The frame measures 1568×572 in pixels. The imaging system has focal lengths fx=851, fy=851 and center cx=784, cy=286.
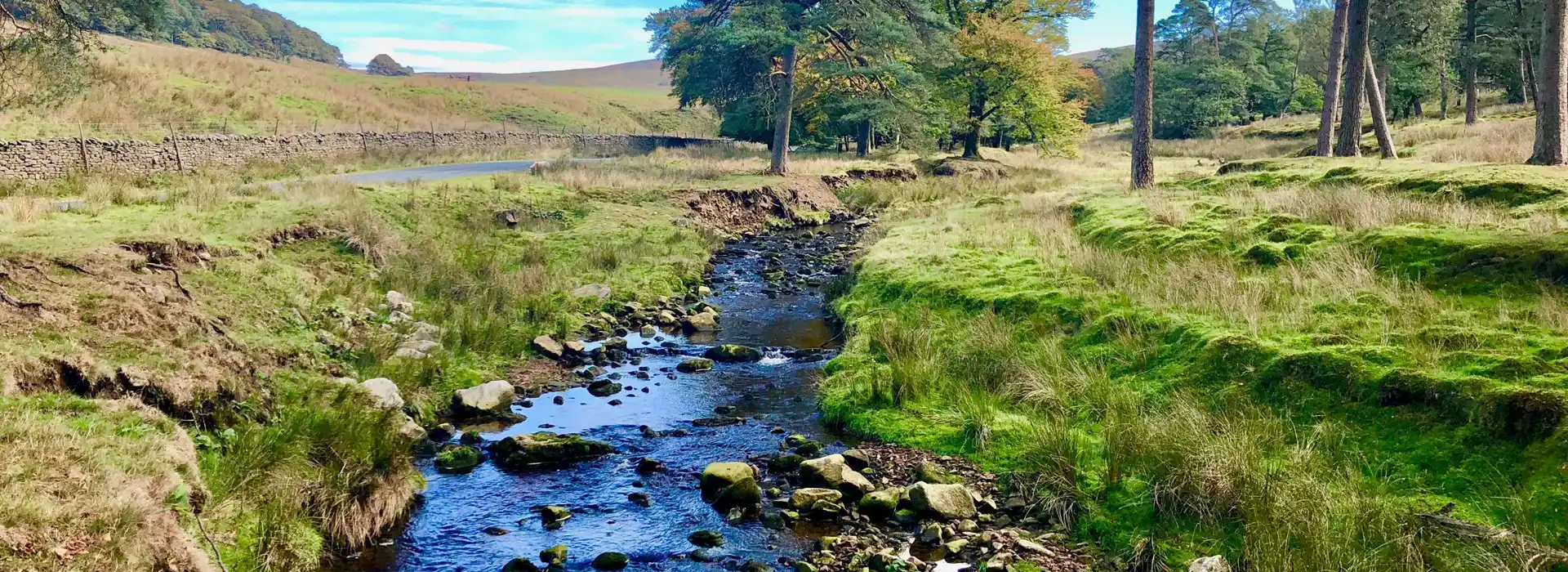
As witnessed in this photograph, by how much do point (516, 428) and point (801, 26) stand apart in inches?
854

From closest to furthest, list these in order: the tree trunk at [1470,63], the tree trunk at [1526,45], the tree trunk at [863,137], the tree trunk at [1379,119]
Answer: the tree trunk at [1379,119] → the tree trunk at [1470,63] → the tree trunk at [1526,45] → the tree trunk at [863,137]

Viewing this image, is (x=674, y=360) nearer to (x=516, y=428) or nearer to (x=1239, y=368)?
(x=516, y=428)

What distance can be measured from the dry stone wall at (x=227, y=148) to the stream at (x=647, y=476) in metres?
17.4

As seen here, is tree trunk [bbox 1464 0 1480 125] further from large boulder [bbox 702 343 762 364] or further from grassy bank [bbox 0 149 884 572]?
large boulder [bbox 702 343 762 364]

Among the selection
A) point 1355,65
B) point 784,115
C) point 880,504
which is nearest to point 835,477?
point 880,504

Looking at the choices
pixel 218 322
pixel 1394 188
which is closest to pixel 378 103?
pixel 218 322

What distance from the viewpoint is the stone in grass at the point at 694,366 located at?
11.5 m

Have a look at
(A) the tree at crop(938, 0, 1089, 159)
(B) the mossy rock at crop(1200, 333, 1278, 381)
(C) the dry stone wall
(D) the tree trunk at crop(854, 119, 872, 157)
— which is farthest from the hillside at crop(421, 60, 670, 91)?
(B) the mossy rock at crop(1200, 333, 1278, 381)

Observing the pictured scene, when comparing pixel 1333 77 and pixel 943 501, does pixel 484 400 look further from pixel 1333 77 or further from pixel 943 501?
pixel 1333 77

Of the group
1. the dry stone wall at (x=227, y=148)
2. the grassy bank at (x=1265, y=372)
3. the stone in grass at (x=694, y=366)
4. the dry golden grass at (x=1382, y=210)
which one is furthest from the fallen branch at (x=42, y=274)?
the dry golden grass at (x=1382, y=210)

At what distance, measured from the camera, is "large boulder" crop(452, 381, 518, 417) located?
9.59 metres

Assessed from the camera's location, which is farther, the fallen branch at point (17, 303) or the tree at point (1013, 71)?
the tree at point (1013, 71)

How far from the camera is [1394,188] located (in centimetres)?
1392

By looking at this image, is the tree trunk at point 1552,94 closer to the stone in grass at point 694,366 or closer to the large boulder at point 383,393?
the stone in grass at point 694,366
